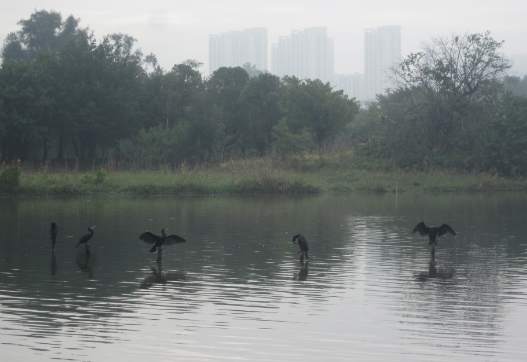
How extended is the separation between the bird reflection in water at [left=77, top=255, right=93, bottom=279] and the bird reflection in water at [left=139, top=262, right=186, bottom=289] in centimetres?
101

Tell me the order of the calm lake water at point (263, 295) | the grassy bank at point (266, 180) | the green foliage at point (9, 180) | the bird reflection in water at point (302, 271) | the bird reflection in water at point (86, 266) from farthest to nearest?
the grassy bank at point (266, 180) → the green foliage at point (9, 180) → the bird reflection in water at point (86, 266) → the bird reflection in water at point (302, 271) → the calm lake water at point (263, 295)

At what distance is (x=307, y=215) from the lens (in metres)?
20.5

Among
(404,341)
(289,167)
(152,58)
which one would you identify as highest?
(152,58)

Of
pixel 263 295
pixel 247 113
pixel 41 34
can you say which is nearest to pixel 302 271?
pixel 263 295

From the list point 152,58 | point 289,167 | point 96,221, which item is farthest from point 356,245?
point 152,58

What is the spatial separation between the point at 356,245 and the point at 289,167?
27347mm

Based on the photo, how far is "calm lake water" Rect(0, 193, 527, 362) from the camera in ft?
20.1

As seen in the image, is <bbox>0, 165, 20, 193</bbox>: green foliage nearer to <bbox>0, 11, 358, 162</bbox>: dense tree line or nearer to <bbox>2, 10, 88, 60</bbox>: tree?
<bbox>0, 11, 358, 162</bbox>: dense tree line

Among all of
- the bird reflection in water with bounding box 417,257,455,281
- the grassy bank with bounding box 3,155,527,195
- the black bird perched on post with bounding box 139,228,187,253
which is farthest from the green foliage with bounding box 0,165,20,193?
the bird reflection in water with bounding box 417,257,455,281

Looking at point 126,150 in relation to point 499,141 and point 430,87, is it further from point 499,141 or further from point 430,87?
point 499,141

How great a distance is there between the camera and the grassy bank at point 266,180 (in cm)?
3045

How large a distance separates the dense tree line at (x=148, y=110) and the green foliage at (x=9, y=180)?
17.1 m

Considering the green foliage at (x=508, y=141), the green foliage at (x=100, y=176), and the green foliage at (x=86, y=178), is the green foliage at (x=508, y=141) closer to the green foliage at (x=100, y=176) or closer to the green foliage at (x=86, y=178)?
the green foliage at (x=100, y=176)

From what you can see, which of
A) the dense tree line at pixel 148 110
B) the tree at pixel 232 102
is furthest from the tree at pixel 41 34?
the tree at pixel 232 102
